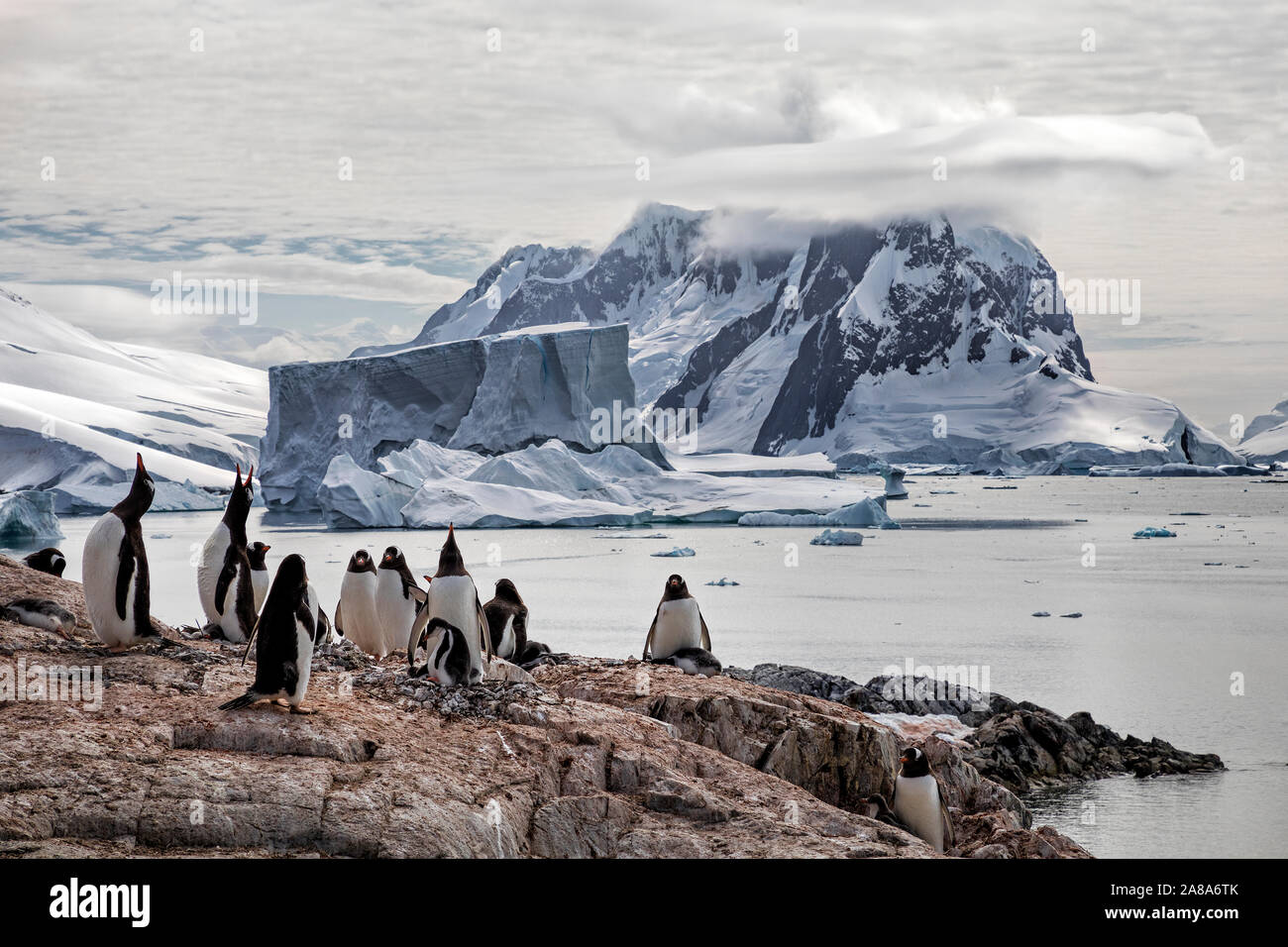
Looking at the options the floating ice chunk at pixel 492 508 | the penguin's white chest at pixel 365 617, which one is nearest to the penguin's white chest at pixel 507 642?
the penguin's white chest at pixel 365 617

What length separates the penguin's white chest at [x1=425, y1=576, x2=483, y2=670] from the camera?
631cm

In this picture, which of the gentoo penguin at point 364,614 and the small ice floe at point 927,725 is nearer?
the gentoo penguin at point 364,614

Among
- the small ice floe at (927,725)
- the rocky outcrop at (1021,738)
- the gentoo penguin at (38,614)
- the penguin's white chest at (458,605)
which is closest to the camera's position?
the penguin's white chest at (458,605)

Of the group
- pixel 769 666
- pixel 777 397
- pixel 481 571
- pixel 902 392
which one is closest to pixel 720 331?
pixel 777 397

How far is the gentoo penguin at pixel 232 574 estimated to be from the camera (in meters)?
7.61

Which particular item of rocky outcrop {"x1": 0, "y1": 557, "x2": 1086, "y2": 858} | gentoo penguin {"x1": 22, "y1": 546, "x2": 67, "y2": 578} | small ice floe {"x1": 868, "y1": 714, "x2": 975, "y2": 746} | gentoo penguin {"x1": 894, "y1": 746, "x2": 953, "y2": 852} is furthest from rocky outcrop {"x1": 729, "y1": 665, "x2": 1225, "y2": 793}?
gentoo penguin {"x1": 22, "y1": 546, "x2": 67, "y2": 578}

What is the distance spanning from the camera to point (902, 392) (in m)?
146

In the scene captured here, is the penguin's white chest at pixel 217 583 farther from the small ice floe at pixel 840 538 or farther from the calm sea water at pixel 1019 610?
the small ice floe at pixel 840 538

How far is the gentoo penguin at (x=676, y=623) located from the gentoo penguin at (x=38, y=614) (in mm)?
3856

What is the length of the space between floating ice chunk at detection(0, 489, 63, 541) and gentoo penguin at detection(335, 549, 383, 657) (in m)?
26.4

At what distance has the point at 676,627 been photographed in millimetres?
8852

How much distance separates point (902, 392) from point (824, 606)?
4955 inches
